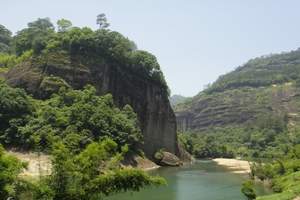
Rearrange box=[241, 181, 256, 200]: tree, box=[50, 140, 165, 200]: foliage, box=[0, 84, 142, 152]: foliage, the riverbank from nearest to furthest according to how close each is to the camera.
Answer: box=[50, 140, 165, 200]: foliage, box=[241, 181, 256, 200]: tree, the riverbank, box=[0, 84, 142, 152]: foliage

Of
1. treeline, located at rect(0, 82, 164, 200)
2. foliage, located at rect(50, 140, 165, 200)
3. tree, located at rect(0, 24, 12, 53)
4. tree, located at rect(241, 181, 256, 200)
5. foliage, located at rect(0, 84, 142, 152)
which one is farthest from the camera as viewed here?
tree, located at rect(0, 24, 12, 53)

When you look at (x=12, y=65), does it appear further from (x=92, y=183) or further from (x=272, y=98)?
(x=272, y=98)

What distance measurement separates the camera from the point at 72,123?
79.5m

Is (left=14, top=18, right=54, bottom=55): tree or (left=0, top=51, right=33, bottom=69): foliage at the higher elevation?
→ (left=14, top=18, right=54, bottom=55): tree

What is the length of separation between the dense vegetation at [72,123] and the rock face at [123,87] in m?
1.34

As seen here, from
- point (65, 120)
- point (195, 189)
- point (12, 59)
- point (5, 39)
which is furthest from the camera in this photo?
point (5, 39)

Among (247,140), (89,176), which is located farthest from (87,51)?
(247,140)

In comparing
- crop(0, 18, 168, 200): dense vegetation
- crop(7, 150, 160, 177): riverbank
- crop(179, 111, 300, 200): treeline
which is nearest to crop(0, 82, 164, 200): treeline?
crop(0, 18, 168, 200): dense vegetation

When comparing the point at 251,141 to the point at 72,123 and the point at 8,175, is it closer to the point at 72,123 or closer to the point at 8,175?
the point at 72,123

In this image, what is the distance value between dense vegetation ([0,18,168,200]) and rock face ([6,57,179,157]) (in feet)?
4.40

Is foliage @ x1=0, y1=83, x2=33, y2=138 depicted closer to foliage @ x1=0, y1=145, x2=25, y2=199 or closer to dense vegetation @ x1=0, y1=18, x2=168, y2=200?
dense vegetation @ x1=0, y1=18, x2=168, y2=200

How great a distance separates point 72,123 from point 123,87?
88.0 feet

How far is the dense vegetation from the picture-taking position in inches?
867

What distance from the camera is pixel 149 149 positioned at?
328 ft
